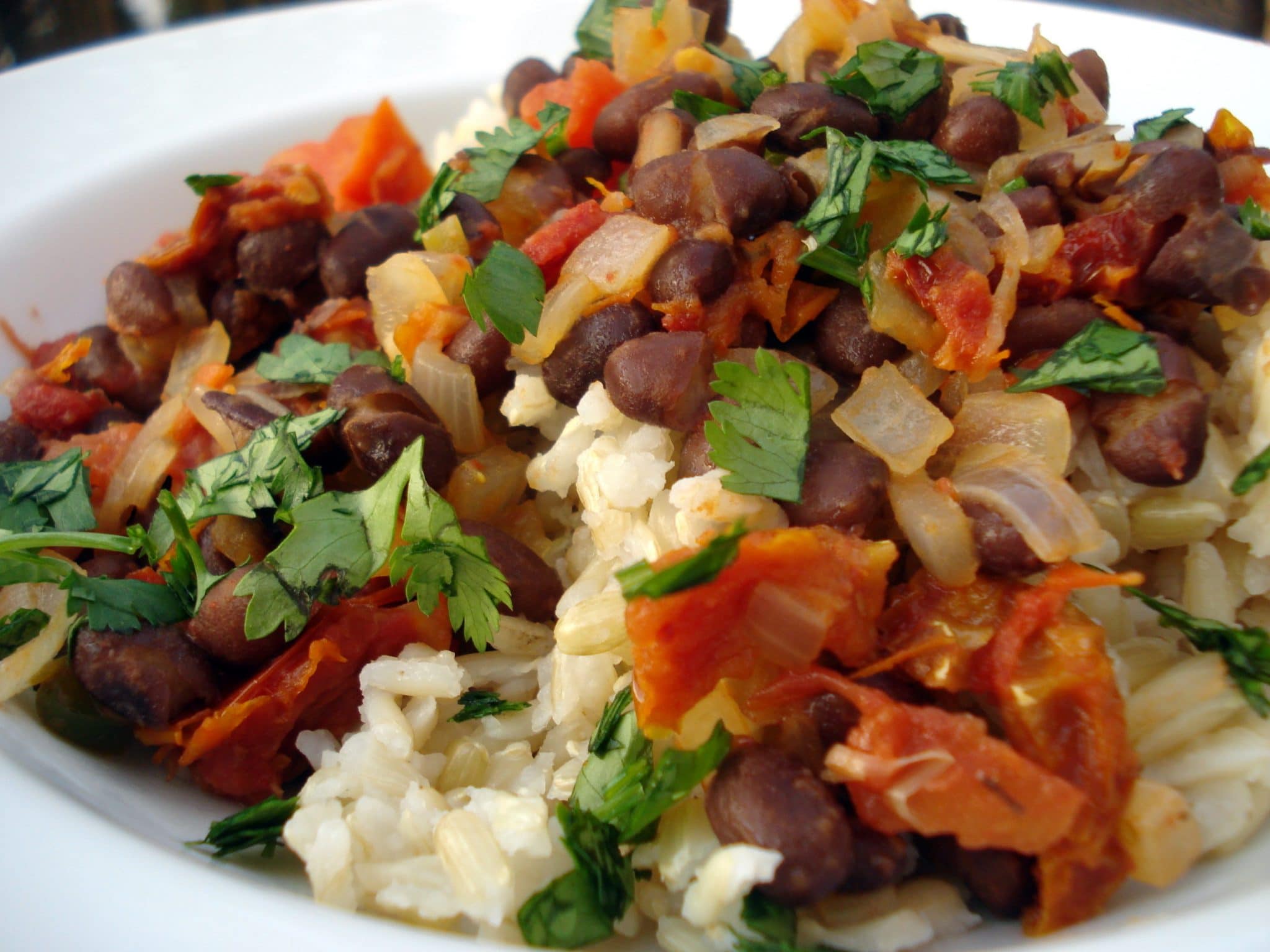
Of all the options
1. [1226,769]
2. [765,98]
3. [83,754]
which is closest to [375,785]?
[83,754]

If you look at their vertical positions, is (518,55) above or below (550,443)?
above


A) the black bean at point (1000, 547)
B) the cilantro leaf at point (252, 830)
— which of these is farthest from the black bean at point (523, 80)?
the cilantro leaf at point (252, 830)

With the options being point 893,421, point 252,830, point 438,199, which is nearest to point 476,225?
point 438,199

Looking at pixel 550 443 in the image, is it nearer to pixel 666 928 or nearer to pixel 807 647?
pixel 807 647

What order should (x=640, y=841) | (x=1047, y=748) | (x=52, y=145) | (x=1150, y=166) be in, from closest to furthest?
(x=1047, y=748) < (x=640, y=841) < (x=1150, y=166) < (x=52, y=145)

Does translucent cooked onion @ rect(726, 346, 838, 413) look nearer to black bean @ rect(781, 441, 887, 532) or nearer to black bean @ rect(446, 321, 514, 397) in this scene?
black bean @ rect(781, 441, 887, 532)

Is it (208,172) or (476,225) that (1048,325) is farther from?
(208,172)

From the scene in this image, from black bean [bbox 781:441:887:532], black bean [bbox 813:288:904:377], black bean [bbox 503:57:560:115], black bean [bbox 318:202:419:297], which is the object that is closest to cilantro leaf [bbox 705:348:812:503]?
black bean [bbox 781:441:887:532]
